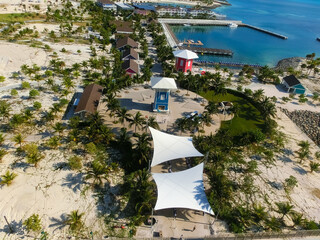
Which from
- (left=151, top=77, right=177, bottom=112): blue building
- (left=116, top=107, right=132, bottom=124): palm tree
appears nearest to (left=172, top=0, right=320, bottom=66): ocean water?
(left=151, top=77, right=177, bottom=112): blue building

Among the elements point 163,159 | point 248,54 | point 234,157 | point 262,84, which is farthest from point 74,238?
point 248,54

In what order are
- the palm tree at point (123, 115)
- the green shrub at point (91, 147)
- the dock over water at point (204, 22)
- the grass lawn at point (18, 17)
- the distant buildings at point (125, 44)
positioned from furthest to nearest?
the dock over water at point (204, 22)
the grass lawn at point (18, 17)
the distant buildings at point (125, 44)
the palm tree at point (123, 115)
the green shrub at point (91, 147)

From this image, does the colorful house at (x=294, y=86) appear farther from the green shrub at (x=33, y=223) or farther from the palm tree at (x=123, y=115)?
the green shrub at (x=33, y=223)

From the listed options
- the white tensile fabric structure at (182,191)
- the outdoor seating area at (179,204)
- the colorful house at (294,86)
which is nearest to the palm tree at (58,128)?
the outdoor seating area at (179,204)

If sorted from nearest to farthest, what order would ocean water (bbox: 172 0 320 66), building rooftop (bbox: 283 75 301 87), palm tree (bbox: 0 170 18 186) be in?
palm tree (bbox: 0 170 18 186), building rooftop (bbox: 283 75 301 87), ocean water (bbox: 172 0 320 66)

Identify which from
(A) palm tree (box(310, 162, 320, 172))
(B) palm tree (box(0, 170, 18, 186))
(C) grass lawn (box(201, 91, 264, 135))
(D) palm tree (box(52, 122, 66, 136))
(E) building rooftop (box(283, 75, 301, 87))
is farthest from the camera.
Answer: (E) building rooftop (box(283, 75, 301, 87))

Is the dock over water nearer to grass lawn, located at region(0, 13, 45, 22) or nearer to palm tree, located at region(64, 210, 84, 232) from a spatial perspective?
grass lawn, located at region(0, 13, 45, 22)

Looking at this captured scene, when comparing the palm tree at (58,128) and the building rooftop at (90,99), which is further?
the building rooftop at (90,99)

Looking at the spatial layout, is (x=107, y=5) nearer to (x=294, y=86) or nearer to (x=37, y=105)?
(x=37, y=105)
